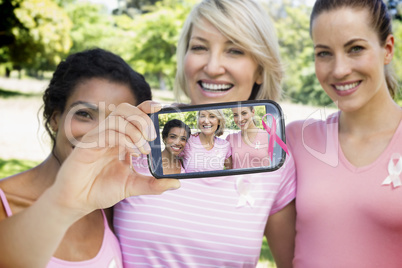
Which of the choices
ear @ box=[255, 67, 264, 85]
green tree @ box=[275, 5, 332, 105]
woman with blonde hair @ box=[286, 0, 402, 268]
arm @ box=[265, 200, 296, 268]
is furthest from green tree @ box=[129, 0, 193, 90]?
arm @ box=[265, 200, 296, 268]

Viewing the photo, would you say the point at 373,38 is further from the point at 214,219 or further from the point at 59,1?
the point at 59,1

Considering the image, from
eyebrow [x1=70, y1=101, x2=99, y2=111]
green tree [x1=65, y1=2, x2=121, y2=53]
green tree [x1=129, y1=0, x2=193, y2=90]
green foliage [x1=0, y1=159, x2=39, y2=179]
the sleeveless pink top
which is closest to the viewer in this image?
the sleeveless pink top

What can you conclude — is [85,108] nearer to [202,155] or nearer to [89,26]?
[202,155]

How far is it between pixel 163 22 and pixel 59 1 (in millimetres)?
8238

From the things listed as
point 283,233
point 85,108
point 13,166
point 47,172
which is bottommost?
point 13,166

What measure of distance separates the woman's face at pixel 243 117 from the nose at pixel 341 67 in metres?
0.95

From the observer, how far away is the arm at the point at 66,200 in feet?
4.67

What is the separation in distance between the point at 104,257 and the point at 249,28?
4.97 feet

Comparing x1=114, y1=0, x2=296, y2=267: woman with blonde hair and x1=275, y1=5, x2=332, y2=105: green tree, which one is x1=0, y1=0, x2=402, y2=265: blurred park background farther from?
x1=114, y1=0, x2=296, y2=267: woman with blonde hair

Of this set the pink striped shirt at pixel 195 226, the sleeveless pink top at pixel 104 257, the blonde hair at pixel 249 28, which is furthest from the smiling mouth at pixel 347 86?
the sleeveless pink top at pixel 104 257

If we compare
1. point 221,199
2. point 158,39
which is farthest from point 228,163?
point 158,39

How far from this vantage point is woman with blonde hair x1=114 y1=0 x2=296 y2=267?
2068 mm

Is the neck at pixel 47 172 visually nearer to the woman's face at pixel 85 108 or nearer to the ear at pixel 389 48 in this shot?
the woman's face at pixel 85 108

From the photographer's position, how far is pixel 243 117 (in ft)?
5.10
